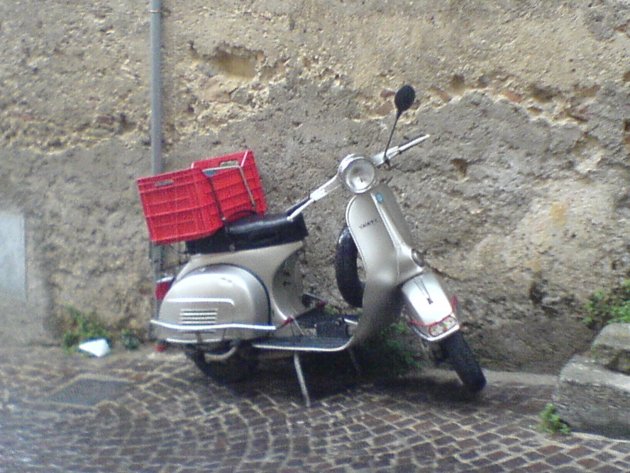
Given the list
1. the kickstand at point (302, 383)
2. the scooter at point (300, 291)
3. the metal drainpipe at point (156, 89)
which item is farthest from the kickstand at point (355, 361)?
the metal drainpipe at point (156, 89)

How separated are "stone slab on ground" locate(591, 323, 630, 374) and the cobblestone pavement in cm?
38

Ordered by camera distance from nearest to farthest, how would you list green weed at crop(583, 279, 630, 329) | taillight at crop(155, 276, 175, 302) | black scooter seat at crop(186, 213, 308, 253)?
green weed at crop(583, 279, 630, 329) < black scooter seat at crop(186, 213, 308, 253) < taillight at crop(155, 276, 175, 302)

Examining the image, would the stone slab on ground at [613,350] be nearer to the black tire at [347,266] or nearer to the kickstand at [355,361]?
the black tire at [347,266]

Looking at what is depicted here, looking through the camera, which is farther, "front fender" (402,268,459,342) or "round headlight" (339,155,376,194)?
"round headlight" (339,155,376,194)

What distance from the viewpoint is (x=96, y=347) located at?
19.5 ft

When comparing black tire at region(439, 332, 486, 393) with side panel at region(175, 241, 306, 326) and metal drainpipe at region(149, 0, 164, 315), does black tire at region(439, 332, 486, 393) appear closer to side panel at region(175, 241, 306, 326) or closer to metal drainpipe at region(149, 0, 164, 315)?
side panel at region(175, 241, 306, 326)

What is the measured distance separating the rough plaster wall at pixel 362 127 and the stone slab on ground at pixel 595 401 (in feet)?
2.38

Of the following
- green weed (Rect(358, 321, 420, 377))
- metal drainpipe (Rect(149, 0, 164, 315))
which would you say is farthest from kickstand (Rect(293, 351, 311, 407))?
metal drainpipe (Rect(149, 0, 164, 315))

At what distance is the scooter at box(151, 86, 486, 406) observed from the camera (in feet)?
14.7

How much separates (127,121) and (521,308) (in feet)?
8.95

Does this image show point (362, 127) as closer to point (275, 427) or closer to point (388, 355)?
point (388, 355)

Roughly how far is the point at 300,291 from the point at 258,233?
513 millimetres

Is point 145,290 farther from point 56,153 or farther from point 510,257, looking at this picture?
point 510,257

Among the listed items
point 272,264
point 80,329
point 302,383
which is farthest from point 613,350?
point 80,329
